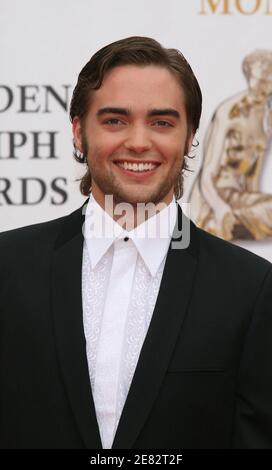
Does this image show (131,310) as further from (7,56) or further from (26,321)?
(7,56)

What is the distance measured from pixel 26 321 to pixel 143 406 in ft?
0.71

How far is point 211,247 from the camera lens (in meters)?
1.36

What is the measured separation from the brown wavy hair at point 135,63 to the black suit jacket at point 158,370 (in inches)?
10.6

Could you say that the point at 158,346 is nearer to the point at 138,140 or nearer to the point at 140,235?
the point at 140,235

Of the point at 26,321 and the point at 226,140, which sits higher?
the point at 226,140

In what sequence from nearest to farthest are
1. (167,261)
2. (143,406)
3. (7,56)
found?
(143,406) < (167,261) < (7,56)

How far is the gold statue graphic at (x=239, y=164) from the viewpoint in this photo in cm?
207

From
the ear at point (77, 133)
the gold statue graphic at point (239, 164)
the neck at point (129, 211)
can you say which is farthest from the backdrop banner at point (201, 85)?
the neck at point (129, 211)

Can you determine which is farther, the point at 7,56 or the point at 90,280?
the point at 7,56

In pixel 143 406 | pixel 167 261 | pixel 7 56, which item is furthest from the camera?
pixel 7 56

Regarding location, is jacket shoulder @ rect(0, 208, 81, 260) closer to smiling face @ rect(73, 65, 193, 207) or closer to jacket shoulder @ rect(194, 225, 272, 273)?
smiling face @ rect(73, 65, 193, 207)

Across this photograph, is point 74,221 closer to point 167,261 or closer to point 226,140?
point 167,261

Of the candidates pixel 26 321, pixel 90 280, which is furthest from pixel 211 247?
pixel 26 321
